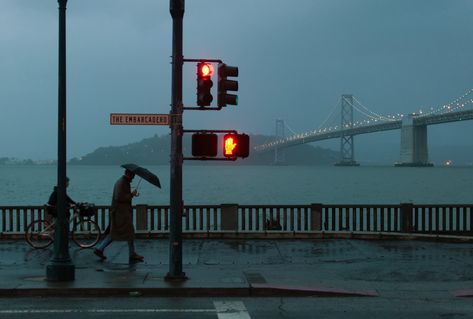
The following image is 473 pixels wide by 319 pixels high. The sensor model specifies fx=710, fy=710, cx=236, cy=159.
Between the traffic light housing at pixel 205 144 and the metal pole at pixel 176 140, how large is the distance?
0.30 meters

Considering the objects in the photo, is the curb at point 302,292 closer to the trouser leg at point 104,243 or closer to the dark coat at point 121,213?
the dark coat at point 121,213

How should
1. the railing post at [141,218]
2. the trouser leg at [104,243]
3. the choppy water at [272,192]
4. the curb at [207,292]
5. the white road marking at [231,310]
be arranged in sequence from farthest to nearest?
the choppy water at [272,192]
the railing post at [141,218]
the trouser leg at [104,243]
the curb at [207,292]
the white road marking at [231,310]

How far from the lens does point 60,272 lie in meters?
10.6

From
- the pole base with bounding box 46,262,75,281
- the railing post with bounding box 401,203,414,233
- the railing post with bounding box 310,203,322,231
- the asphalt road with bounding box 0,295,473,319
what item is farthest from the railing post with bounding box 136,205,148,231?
the asphalt road with bounding box 0,295,473,319

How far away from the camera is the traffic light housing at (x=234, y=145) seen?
1106cm

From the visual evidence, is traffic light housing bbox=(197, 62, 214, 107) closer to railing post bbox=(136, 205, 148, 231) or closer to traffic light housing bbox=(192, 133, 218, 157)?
traffic light housing bbox=(192, 133, 218, 157)

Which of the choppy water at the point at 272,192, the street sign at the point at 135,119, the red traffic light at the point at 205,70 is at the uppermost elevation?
the red traffic light at the point at 205,70

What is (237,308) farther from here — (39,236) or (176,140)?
(39,236)

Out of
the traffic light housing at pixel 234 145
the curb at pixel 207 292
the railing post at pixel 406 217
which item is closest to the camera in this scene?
the curb at pixel 207 292

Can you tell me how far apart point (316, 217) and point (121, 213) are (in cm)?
593

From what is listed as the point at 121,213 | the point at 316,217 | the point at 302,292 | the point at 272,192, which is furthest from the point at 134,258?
the point at 272,192

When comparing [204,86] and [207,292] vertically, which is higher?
[204,86]

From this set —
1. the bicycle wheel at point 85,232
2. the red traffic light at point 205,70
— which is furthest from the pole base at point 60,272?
the bicycle wheel at point 85,232

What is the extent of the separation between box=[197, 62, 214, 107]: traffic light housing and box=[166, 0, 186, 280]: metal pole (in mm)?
304
